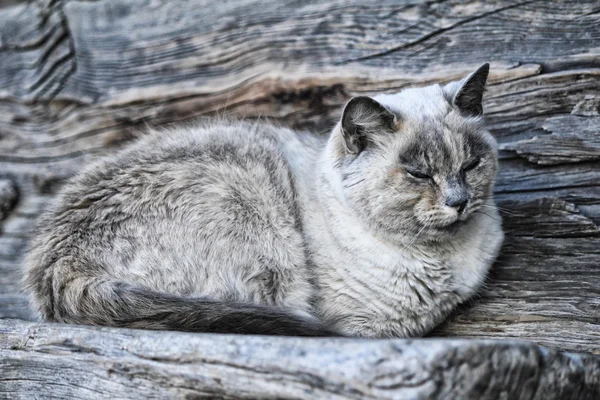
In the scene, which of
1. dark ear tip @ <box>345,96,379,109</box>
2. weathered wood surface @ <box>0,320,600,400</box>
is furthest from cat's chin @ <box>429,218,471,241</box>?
weathered wood surface @ <box>0,320,600,400</box>

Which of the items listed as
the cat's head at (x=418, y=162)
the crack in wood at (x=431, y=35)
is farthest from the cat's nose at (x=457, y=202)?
the crack in wood at (x=431, y=35)

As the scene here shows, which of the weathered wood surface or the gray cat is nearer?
the weathered wood surface

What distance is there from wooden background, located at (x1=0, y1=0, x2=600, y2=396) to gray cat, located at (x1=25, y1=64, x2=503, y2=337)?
31 centimetres

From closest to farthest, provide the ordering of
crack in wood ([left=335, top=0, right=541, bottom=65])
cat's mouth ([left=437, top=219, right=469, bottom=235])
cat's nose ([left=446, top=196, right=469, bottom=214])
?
cat's nose ([left=446, top=196, right=469, bottom=214]), cat's mouth ([left=437, top=219, right=469, bottom=235]), crack in wood ([left=335, top=0, right=541, bottom=65])

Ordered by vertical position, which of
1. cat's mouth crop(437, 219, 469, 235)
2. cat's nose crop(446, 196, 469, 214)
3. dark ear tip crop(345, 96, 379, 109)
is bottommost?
cat's mouth crop(437, 219, 469, 235)

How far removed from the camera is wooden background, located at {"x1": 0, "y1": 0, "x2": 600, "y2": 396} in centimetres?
325

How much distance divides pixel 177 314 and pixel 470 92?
61.8 inches

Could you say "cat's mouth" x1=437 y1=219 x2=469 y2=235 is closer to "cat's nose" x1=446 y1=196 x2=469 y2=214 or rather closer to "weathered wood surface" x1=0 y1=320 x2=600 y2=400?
"cat's nose" x1=446 y1=196 x2=469 y2=214

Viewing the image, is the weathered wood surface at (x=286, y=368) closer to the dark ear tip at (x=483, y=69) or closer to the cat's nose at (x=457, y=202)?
the cat's nose at (x=457, y=202)

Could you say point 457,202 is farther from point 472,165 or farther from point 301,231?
point 301,231

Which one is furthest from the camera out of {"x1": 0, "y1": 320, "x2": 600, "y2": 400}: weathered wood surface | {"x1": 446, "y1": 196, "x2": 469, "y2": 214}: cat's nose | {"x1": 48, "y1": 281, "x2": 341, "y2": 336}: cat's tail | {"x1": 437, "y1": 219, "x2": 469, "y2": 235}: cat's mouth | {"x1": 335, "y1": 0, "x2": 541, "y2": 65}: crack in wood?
{"x1": 335, "y1": 0, "x2": 541, "y2": 65}: crack in wood

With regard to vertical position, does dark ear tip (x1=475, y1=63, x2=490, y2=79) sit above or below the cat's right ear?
above

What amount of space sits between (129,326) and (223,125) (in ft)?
4.20

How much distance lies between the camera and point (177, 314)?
2.61m
